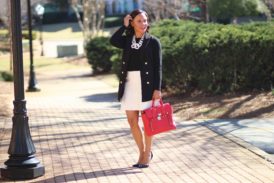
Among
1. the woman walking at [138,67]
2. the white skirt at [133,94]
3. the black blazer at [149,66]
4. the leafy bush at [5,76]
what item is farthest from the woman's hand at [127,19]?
the leafy bush at [5,76]

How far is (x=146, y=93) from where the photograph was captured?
22.0 feet

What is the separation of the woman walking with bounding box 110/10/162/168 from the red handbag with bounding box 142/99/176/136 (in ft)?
0.25

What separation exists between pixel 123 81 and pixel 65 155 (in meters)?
1.55

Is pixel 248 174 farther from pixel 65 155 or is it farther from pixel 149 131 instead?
pixel 65 155

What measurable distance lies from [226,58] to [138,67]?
626 centimetres

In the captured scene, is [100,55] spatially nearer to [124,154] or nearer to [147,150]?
[124,154]

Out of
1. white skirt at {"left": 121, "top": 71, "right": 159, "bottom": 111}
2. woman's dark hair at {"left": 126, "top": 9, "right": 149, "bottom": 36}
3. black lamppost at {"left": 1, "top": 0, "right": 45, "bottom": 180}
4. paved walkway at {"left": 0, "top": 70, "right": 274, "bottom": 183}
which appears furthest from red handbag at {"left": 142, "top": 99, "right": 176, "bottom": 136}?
black lamppost at {"left": 1, "top": 0, "right": 45, "bottom": 180}


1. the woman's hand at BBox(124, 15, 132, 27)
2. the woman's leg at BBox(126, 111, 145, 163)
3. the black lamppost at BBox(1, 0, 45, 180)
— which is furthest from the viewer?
the woman's leg at BBox(126, 111, 145, 163)

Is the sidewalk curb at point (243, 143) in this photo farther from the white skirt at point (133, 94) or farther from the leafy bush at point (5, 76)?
the leafy bush at point (5, 76)

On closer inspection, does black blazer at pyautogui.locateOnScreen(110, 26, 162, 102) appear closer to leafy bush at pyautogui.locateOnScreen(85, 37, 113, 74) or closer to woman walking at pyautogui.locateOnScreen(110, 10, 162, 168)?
woman walking at pyautogui.locateOnScreen(110, 10, 162, 168)

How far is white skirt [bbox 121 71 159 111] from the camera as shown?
6.70 m

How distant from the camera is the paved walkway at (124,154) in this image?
6535 mm

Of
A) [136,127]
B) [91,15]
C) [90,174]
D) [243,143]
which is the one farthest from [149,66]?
[91,15]

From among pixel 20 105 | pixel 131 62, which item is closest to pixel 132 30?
pixel 131 62
